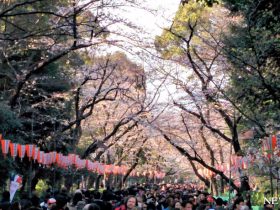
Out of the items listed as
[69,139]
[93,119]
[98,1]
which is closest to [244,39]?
[98,1]

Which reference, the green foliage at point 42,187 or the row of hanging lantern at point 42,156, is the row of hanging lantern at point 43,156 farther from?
the green foliage at point 42,187

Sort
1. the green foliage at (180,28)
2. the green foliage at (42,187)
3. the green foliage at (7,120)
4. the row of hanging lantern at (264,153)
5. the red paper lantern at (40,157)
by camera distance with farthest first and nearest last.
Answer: the green foliage at (42,187), the green foliage at (180,28), the red paper lantern at (40,157), the green foliage at (7,120), the row of hanging lantern at (264,153)

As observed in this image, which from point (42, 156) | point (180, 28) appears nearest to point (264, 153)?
point (180, 28)

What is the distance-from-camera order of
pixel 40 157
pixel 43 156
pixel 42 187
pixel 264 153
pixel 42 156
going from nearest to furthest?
1. pixel 264 153
2. pixel 40 157
3. pixel 42 156
4. pixel 43 156
5. pixel 42 187

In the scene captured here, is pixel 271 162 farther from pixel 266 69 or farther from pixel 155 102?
pixel 155 102

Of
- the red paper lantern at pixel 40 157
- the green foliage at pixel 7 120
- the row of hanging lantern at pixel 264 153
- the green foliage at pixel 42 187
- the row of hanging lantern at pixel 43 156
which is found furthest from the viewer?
the green foliage at pixel 42 187

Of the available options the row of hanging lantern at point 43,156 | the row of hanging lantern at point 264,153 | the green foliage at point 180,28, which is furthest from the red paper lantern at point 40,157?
the row of hanging lantern at point 264,153

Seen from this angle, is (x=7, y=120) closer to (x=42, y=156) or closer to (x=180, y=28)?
(x=42, y=156)

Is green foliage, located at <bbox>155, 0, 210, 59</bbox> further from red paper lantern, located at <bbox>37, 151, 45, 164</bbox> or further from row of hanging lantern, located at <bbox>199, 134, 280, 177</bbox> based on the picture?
red paper lantern, located at <bbox>37, 151, 45, 164</bbox>

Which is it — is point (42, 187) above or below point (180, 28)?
below

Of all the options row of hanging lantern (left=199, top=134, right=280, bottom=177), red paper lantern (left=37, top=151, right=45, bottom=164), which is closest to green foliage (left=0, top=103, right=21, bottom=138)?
red paper lantern (left=37, top=151, right=45, bottom=164)

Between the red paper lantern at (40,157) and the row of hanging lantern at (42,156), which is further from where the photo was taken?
the red paper lantern at (40,157)

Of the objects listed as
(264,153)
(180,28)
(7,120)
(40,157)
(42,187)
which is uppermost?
(180,28)

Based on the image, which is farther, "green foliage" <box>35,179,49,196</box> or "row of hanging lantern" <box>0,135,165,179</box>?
"green foliage" <box>35,179,49,196</box>
